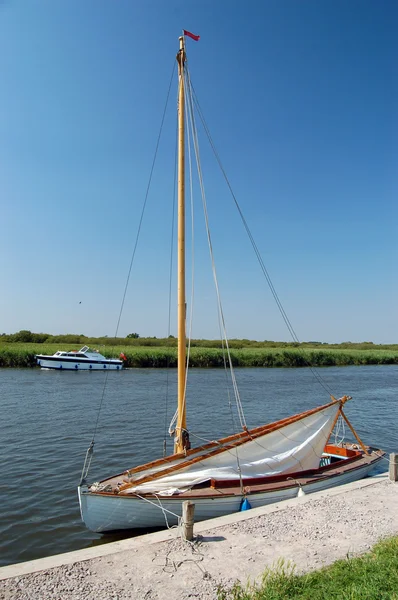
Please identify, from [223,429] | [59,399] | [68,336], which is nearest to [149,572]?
[223,429]

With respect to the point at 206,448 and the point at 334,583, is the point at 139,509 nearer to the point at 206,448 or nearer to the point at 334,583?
the point at 206,448

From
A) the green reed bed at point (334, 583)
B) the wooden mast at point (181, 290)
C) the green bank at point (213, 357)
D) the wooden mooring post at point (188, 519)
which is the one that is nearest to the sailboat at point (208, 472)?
the wooden mast at point (181, 290)

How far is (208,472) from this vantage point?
426 inches

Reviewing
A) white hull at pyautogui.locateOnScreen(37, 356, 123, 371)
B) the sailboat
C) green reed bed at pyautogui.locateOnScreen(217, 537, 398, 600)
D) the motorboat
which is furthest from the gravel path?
the motorboat

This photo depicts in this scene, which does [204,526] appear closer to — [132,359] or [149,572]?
[149,572]

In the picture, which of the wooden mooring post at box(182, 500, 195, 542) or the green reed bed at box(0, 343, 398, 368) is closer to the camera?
the wooden mooring post at box(182, 500, 195, 542)

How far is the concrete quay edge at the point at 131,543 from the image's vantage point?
7025mm

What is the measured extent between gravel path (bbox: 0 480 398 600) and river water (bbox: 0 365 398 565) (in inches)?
138

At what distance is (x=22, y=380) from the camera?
131 ft

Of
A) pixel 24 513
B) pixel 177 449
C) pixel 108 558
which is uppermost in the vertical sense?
pixel 177 449

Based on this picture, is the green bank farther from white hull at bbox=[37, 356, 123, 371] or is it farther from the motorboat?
the motorboat

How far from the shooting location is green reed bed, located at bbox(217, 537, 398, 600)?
5.76 metres

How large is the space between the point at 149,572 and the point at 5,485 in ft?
30.4

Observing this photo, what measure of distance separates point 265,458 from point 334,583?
5.60 m
